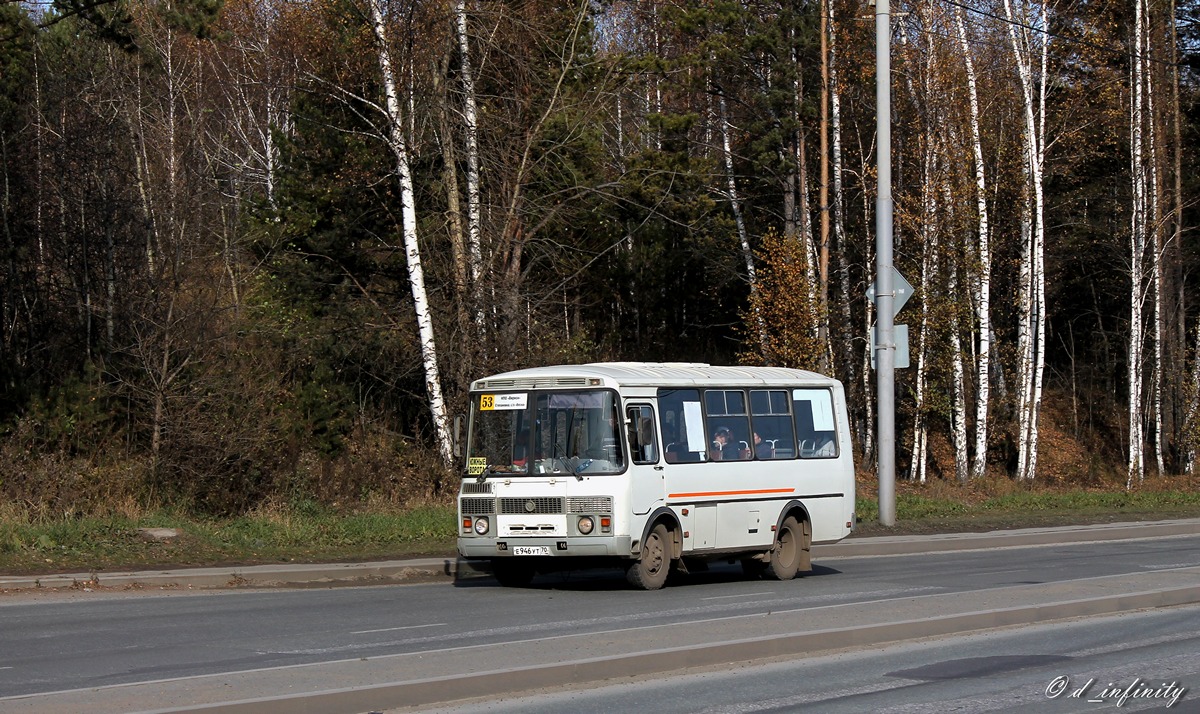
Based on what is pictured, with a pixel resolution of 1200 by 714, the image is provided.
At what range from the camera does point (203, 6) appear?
71.3 feet

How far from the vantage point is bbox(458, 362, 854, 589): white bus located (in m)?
16.2

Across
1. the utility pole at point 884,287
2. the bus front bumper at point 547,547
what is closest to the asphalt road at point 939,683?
the bus front bumper at point 547,547

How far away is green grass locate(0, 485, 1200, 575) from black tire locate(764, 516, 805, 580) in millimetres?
4943

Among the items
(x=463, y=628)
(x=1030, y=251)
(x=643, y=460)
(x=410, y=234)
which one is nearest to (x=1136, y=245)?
(x=1030, y=251)

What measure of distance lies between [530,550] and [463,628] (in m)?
3.60

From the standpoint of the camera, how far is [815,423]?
19516mm

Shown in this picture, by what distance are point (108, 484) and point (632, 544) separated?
12.4 meters

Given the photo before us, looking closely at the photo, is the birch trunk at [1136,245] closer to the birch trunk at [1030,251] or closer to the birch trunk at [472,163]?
the birch trunk at [1030,251]

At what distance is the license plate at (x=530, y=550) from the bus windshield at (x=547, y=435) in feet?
3.00

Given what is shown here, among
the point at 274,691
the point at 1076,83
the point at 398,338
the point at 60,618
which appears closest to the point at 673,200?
the point at 398,338

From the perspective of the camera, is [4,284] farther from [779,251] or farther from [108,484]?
[779,251]

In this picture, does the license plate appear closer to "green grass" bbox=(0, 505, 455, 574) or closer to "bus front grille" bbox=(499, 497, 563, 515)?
"bus front grille" bbox=(499, 497, 563, 515)

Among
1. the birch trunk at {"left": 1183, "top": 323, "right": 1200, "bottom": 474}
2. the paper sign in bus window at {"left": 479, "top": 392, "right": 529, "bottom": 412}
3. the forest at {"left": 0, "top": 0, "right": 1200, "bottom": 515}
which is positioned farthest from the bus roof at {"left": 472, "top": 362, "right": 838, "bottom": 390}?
the birch trunk at {"left": 1183, "top": 323, "right": 1200, "bottom": 474}

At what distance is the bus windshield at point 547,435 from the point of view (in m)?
16.4
